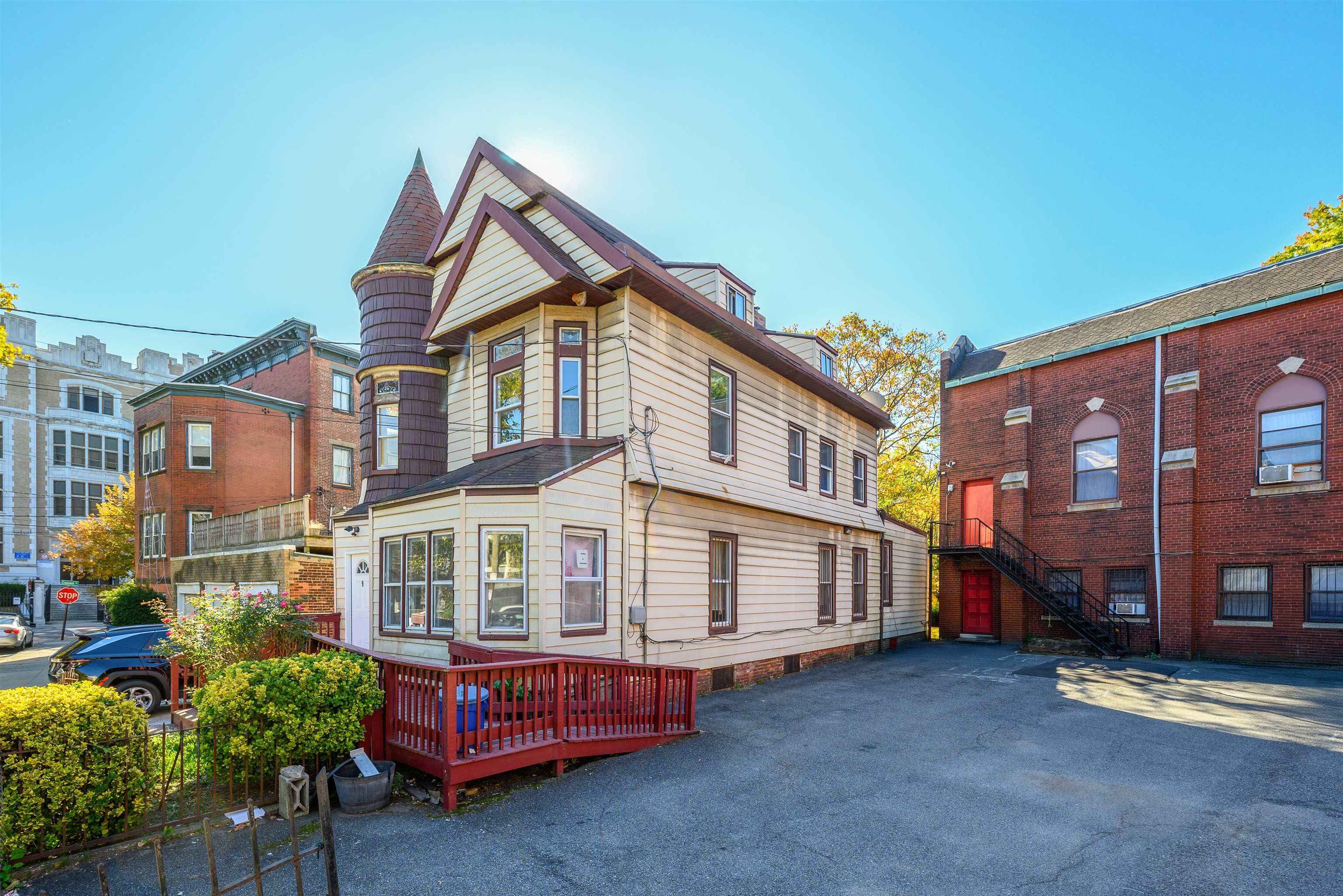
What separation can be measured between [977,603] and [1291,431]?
942cm

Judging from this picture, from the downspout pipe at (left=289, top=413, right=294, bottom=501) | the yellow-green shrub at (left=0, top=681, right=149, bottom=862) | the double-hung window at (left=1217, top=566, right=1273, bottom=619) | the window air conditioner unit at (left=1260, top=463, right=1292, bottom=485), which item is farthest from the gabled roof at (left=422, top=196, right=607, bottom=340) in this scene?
the downspout pipe at (left=289, top=413, right=294, bottom=501)

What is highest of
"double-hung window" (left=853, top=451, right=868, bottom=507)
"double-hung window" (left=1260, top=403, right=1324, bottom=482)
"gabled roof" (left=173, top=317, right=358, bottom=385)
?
"gabled roof" (left=173, top=317, right=358, bottom=385)

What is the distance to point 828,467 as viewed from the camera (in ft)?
60.4

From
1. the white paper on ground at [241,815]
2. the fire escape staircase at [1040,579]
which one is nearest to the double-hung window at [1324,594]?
the fire escape staircase at [1040,579]

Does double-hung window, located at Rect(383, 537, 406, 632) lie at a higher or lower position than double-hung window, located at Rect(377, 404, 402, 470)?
lower

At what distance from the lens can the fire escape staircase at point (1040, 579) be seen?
19203mm

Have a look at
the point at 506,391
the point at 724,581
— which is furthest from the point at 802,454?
the point at 506,391

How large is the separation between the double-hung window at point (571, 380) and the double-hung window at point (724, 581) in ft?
11.2

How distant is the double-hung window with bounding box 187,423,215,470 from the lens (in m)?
26.6

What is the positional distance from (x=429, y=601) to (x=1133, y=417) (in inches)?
736

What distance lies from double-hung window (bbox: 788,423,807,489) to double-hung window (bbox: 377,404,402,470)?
27.7 ft

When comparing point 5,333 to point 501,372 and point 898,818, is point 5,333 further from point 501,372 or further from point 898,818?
point 898,818

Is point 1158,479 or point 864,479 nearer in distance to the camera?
point 1158,479

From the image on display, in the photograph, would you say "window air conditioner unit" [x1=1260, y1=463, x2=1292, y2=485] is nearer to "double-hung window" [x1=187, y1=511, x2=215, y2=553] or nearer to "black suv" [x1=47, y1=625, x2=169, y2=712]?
"black suv" [x1=47, y1=625, x2=169, y2=712]
